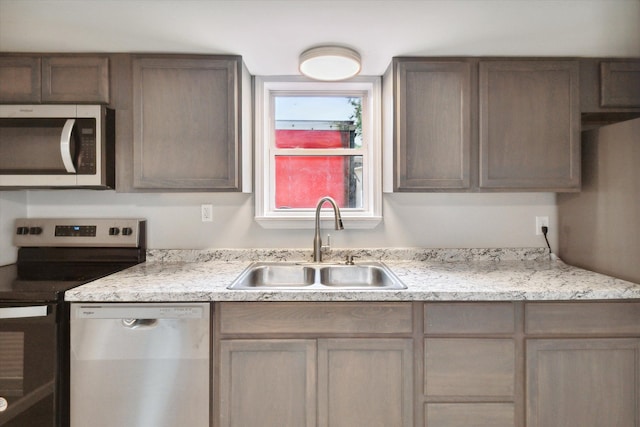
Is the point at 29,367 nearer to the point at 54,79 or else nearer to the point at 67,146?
the point at 67,146

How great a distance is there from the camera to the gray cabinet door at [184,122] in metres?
1.74

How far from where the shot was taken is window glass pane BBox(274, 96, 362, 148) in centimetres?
219

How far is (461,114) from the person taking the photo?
1.76m

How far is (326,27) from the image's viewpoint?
58.7 inches

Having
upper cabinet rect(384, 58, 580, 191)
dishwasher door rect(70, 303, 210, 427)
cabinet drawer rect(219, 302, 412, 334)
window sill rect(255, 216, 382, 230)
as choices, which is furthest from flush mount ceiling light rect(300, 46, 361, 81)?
dishwasher door rect(70, 303, 210, 427)

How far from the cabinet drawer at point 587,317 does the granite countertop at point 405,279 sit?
0.05 meters

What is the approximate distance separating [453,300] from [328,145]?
1264mm

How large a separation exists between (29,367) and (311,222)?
57.7 inches

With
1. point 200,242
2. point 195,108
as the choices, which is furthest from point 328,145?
point 200,242

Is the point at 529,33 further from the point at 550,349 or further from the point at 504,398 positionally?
the point at 504,398

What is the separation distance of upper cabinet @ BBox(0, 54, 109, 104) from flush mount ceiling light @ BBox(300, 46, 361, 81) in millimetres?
1068

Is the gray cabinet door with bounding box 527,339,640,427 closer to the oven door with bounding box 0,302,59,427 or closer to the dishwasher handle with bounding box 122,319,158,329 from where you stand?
the dishwasher handle with bounding box 122,319,158,329

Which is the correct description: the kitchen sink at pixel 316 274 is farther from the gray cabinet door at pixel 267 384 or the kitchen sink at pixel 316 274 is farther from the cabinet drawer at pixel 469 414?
the cabinet drawer at pixel 469 414

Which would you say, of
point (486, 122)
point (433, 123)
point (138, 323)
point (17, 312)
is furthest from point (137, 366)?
point (486, 122)
